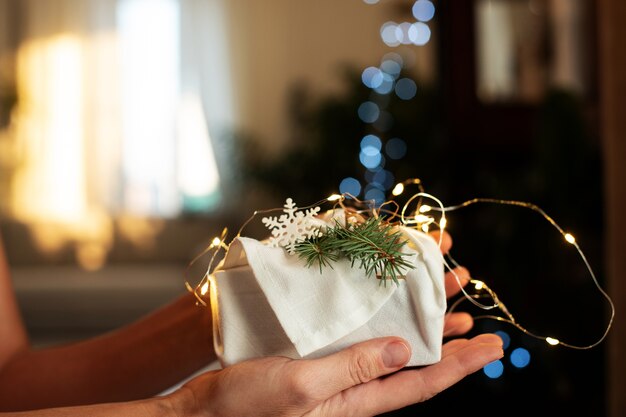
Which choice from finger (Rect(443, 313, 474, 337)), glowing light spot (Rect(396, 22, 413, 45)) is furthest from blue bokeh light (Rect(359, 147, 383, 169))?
finger (Rect(443, 313, 474, 337))

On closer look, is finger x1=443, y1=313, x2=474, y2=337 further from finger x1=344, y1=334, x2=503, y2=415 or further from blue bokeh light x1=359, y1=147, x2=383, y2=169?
blue bokeh light x1=359, y1=147, x2=383, y2=169

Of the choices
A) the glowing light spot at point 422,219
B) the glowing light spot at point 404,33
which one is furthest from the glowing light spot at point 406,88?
the glowing light spot at point 422,219

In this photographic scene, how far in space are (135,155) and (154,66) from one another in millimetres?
701

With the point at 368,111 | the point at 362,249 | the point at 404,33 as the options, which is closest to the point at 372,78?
the point at 368,111

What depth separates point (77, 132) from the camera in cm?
554

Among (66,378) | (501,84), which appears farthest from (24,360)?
(501,84)

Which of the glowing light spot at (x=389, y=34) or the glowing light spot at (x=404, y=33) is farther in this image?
the glowing light spot at (x=389, y=34)

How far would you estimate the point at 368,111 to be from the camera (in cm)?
470

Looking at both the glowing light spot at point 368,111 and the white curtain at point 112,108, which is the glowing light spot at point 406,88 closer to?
the glowing light spot at point 368,111

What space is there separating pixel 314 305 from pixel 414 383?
148mm

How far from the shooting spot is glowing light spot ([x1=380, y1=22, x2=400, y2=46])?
18.5 feet

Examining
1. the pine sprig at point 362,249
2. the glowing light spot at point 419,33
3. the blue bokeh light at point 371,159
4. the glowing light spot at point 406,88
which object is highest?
the glowing light spot at point 419,33

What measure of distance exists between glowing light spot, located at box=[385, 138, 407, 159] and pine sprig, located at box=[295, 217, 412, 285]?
3.81m

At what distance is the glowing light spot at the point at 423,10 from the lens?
512 cm
